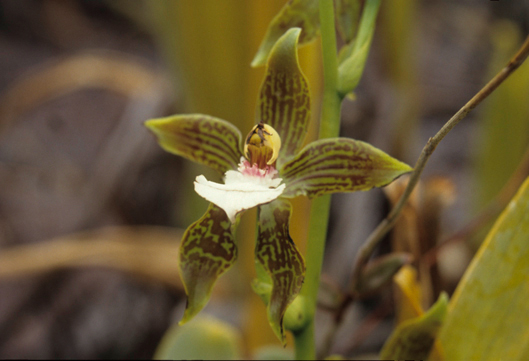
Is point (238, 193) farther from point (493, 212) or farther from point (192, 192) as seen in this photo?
point (192, 192)

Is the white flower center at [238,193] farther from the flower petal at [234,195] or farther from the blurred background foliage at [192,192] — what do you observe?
the blurred background foliage at [192,192]

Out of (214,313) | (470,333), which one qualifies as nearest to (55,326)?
(214,313)

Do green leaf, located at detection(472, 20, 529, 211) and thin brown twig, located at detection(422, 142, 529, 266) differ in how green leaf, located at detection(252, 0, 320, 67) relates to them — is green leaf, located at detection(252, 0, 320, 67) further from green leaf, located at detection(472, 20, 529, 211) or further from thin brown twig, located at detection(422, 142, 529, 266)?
green leaf, located at detection(472, 20, 529, 211)

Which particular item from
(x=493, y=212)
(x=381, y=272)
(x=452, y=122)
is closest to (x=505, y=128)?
(x=493, y=212)

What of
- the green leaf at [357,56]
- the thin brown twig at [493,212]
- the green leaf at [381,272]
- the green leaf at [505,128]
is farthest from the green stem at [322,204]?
the green leaf at [505,128]

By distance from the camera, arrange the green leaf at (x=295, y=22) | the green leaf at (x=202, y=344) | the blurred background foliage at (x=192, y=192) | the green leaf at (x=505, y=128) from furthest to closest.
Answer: the green leaf at (x=505, y=128) → the blurred background foliage at (x=192, y=192) → the green leaf at (x=202, y=344) → the green leaf at (x=295, y=22)

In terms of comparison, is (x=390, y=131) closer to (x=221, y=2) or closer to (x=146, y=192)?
(x=221, y=2)

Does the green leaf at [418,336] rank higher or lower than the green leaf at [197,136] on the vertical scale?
lower
